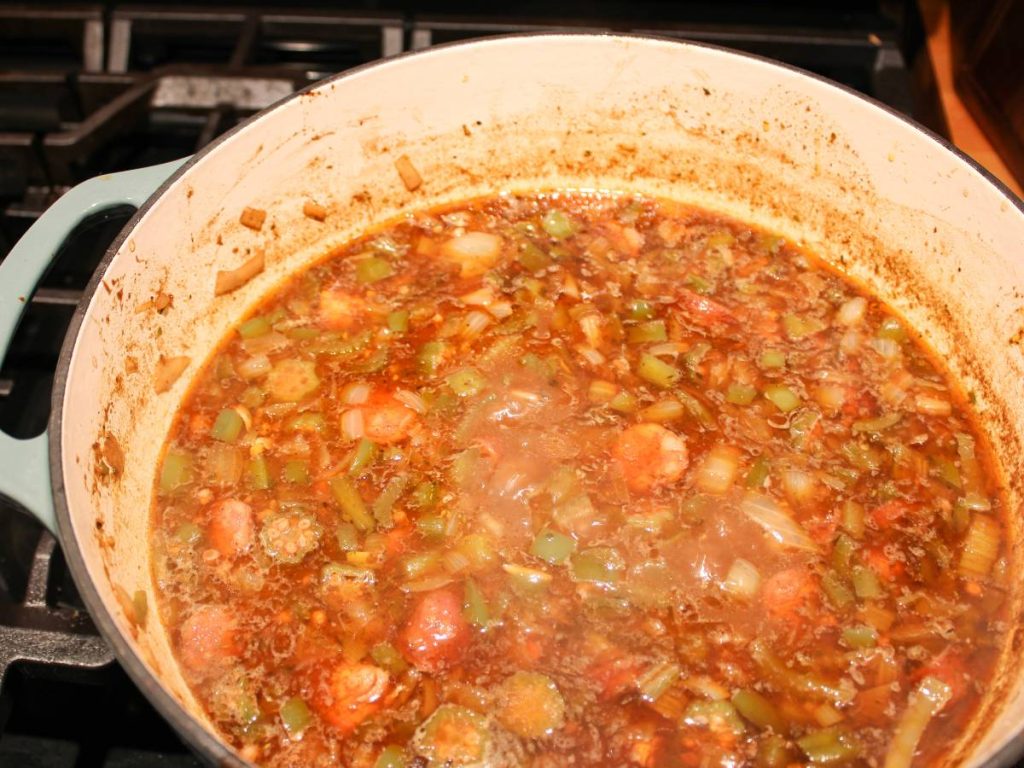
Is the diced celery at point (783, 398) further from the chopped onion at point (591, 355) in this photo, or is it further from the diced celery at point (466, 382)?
the diced celery at point (466, 382)

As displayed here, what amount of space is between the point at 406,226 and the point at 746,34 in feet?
4.53

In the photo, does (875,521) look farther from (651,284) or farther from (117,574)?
(117,574)

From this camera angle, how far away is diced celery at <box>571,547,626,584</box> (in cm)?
207

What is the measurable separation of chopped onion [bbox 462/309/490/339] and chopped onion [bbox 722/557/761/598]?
965 millimetres

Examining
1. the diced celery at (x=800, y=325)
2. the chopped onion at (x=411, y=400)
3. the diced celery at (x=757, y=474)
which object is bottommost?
the chopped onion at (x=411, y=400)

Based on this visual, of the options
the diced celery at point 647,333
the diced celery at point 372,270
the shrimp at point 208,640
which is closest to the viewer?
the shrimp at point 208,640

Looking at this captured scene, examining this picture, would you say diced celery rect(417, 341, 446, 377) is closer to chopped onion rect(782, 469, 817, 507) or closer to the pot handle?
the pot handle

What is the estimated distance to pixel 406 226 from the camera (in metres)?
2.91

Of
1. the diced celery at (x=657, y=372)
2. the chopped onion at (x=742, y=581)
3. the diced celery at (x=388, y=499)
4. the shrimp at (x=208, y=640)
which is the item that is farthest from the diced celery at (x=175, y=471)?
the chopped onion at (x=742, y=581)

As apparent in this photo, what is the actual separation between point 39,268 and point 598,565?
1.41 meters

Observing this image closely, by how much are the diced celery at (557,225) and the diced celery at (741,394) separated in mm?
768

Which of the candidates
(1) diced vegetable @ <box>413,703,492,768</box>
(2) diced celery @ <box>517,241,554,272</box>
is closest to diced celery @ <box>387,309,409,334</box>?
(2) diced celery @ <box>517,241,554,272</box>

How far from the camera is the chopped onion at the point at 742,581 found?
206 cm

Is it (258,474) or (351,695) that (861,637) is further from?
(258,474)
